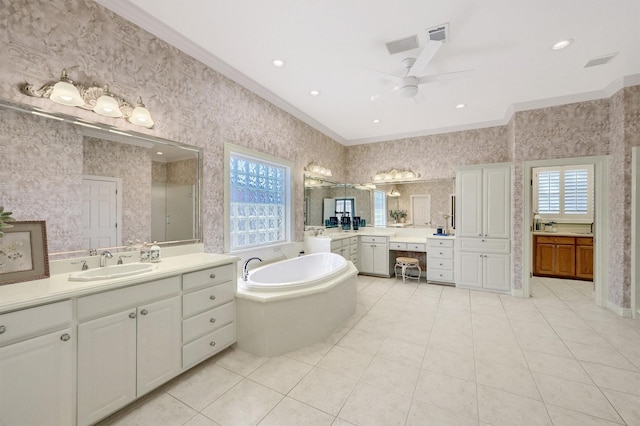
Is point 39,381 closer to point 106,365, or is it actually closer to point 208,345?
point 106,365

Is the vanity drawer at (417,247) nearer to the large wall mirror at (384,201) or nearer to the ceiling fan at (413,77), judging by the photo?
the large wall mirror at (384,201)

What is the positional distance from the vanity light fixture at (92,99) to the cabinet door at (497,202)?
→ 4.58 metres

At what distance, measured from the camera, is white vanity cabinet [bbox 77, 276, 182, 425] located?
143 centimetres

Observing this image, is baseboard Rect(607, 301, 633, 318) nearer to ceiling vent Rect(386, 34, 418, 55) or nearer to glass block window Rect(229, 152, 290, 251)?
ceiling vent Rect(386, 34, 418, 55)

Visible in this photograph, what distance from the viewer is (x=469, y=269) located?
4266mm

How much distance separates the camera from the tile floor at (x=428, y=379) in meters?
1.62

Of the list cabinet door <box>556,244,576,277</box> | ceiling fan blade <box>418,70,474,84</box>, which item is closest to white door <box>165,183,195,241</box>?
ceiling fan blade <box>418,70,474,84</box>

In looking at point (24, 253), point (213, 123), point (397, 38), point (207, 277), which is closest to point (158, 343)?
point (207, 277)

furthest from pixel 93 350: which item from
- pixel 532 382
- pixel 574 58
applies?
pixel 574 58

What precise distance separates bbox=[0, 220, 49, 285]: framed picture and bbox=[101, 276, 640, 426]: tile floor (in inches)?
39.8

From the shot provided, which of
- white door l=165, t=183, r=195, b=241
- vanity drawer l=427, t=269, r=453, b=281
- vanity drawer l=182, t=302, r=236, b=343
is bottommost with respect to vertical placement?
vanity drawer l=427, t=269, r=453, b=281

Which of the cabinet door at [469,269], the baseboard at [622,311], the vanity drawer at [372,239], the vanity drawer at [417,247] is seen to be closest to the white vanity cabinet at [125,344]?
the vanity drawer at [372,239]

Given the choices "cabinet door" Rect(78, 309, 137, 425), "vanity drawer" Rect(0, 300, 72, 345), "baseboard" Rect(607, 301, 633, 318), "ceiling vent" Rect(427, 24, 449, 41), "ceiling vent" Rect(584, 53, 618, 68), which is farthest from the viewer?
"baseboard" Rect(607, 301, 633, 318)

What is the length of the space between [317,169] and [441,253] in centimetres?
263
